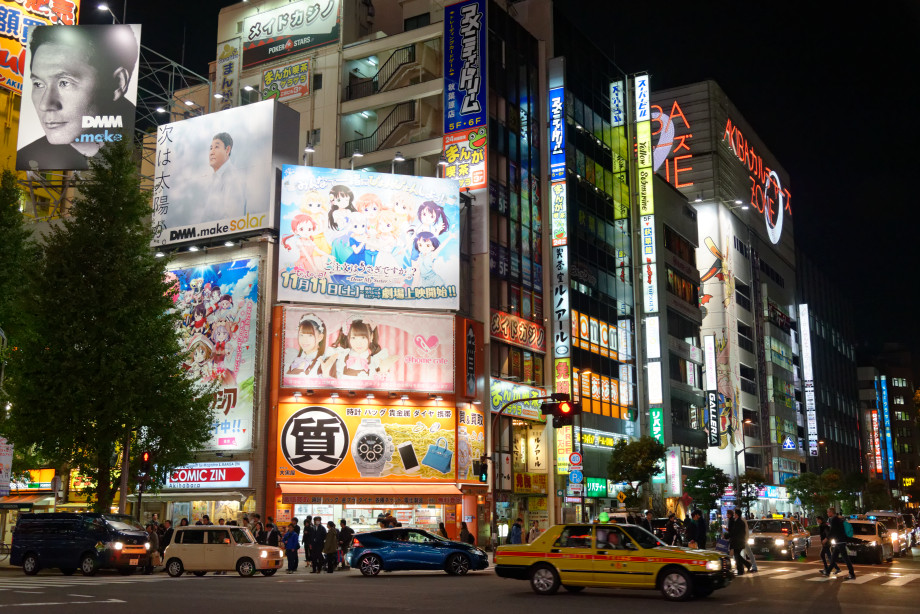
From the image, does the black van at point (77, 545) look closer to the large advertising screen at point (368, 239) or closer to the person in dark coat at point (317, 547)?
the person in dark coat at point (317, 547)

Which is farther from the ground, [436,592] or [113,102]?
[113,102]

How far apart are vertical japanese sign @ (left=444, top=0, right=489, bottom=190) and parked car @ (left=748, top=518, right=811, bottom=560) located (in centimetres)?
2210

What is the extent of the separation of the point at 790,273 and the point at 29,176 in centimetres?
9156

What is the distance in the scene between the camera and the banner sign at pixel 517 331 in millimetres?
47559

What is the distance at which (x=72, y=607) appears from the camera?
1538cm

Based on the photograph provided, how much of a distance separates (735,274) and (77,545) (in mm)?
73952

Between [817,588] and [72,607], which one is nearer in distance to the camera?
[72,607]

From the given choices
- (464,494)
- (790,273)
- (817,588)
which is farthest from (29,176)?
(790,273)

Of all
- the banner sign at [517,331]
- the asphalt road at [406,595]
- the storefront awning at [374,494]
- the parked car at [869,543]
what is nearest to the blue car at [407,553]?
the asphalt road at [406,595]

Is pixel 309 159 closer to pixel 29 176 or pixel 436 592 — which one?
pixel 29 176

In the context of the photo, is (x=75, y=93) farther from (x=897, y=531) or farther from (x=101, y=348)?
(x=897, y=531)

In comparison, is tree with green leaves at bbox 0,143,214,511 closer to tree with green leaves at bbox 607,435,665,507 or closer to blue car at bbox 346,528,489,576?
blue car at bbox 346,528,489,576

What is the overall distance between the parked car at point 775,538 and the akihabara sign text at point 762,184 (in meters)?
64.1

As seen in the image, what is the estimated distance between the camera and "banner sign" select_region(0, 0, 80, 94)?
46531 mm
